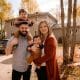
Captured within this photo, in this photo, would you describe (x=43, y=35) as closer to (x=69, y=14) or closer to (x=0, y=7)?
(x=69, y=14)

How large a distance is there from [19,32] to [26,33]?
14 cm

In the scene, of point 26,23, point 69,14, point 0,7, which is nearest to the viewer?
point 26,23

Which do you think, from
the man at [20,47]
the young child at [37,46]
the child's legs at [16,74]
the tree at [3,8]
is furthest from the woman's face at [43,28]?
the tree at [3,8]

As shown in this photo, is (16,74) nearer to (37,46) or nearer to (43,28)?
(37,46)

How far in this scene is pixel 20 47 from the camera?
5.95m

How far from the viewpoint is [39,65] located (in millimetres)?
6184

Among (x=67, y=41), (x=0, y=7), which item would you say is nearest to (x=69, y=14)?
(x=67, y=41)

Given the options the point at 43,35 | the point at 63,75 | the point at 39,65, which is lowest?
the point at 63,75

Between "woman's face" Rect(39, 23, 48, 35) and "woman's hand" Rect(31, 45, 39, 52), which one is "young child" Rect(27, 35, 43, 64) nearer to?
"woman's hand" Rect(31, 45, 39, 52)

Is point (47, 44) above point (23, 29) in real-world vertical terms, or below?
below

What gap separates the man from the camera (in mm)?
5871

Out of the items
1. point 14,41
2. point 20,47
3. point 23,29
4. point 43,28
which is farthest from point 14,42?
point 43,28

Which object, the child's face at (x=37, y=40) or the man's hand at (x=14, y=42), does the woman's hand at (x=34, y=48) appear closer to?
the child's face at (x=37, y=40)

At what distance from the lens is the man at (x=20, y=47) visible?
19.3 feet
